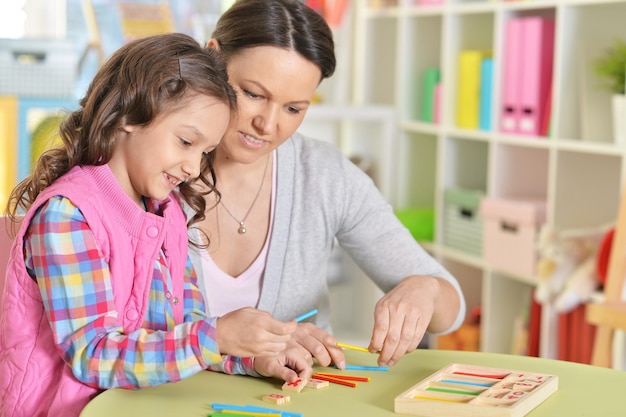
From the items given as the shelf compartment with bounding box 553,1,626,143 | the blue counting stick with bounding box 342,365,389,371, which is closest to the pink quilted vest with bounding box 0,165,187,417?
the blue counting stick with bounding box 342,365,389,371

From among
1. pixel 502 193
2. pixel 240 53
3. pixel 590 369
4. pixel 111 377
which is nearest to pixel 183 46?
pixel 240 53

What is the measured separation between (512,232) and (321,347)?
5.56 feet

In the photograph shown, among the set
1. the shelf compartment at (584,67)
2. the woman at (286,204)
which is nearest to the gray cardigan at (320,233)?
the woman at (286,204)

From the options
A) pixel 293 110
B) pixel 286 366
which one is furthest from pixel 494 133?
pixel 286 366

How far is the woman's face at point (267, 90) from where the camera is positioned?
1.52 m

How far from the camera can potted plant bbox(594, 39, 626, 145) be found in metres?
2.47

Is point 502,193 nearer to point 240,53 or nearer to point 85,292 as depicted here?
point 240,53

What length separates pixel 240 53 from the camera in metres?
1.54

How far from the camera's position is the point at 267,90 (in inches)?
60.1

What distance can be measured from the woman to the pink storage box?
1.24 meters

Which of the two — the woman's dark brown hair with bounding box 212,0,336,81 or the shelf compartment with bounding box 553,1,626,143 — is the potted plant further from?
the woman's dark brown hair with bounding box 212,0,336,81

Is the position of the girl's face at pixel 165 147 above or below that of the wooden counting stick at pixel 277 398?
above

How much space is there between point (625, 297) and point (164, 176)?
55.1 inches

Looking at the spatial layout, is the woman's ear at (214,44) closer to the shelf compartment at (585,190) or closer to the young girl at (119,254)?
the young girl at (119,254)
